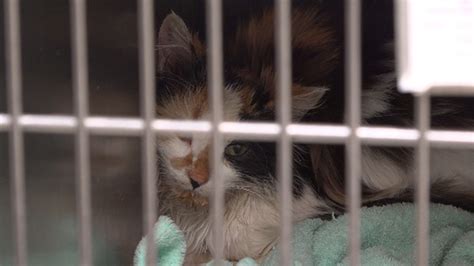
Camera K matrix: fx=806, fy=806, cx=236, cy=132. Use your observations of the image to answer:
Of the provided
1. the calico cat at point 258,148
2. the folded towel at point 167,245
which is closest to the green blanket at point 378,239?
the folded towel at point 167,245

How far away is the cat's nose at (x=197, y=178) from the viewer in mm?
1260

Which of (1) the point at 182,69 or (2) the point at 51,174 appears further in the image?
(1) the point at 182,69

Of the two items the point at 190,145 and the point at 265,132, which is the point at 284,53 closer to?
the point at 265,132

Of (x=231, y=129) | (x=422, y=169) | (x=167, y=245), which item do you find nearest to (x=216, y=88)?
(x=231, y=129)

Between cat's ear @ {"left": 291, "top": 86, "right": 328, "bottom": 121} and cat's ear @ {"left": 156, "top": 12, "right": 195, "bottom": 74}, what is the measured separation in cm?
20

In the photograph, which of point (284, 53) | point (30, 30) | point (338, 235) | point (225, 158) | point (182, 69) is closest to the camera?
point (284, 53)

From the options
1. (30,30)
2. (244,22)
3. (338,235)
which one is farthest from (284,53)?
(244,22)

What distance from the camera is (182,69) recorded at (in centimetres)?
139

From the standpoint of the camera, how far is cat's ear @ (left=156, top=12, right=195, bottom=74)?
1.34m

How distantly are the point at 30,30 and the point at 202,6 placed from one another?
1.91 ft

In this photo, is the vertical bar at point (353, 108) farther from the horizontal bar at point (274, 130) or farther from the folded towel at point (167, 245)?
the folded towel at point (167, 245)

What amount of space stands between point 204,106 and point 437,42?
71 cm

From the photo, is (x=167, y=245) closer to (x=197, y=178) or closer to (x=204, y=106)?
(x=197, y=178)

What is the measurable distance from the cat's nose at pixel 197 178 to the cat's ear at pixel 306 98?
18cm
